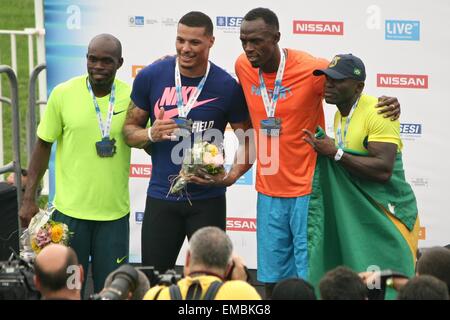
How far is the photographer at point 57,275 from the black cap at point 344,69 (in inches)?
104

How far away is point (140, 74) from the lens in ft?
27.5

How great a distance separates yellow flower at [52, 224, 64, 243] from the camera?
26.6 ft

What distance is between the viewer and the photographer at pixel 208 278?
5922 mm

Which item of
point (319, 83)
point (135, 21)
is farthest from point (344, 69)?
point (135, 21)

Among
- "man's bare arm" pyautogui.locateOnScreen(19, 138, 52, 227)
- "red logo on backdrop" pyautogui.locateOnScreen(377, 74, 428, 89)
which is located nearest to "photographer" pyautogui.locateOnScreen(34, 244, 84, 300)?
"man's bare arm" pyautogui.locateOnScreen(19, 138, 52, 227)

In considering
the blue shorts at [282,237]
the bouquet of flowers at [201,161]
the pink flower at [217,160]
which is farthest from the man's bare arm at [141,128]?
the blue shorts at [282,237]

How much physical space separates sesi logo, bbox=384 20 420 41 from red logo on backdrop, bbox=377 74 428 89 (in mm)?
324

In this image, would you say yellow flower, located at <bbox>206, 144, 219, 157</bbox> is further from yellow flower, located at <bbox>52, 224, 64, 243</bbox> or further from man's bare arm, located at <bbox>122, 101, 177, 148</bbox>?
yellow flower, located at <bbox>52, 224, 64, 243</bbox>

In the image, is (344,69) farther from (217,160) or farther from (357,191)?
(217,160)

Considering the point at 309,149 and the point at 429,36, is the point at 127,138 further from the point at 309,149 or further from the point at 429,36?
the point at 429,36

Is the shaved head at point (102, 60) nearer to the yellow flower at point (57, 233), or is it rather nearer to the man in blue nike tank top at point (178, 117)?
the man in blue nike tank top at point (178, 117)

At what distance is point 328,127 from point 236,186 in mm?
984

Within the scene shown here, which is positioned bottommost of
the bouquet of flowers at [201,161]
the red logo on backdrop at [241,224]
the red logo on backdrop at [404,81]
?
the red logo on backdrop at [241,224]
